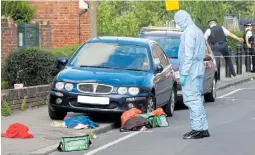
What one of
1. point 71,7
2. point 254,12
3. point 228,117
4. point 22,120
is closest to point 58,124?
point 22,120

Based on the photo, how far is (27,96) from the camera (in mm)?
17125

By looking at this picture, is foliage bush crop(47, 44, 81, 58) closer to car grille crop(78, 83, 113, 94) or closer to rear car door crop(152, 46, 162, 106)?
rear car door crop(152, 46, 162, 106)

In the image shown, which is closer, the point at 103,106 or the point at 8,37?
the point at 103,106

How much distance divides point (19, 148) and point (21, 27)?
1096 cm

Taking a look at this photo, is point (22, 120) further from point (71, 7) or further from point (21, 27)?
point (71, 7)

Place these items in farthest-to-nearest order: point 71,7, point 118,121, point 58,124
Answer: point 71,7, point 118,121, point 58,124

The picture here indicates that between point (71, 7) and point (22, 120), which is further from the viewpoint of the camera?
point (71, 7)

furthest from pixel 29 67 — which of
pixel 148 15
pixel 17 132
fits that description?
pixel 148 15

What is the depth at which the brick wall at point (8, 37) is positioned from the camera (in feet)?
70.3

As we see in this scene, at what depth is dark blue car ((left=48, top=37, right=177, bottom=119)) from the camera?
1471 centimetres

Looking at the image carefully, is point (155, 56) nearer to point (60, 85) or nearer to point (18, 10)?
point (60, 85)

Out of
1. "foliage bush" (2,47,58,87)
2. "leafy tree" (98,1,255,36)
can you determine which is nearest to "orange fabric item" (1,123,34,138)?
"foliage bush" (2,47,58,87)

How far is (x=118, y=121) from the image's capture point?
50.8 ft

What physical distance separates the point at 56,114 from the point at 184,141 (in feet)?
10.5
